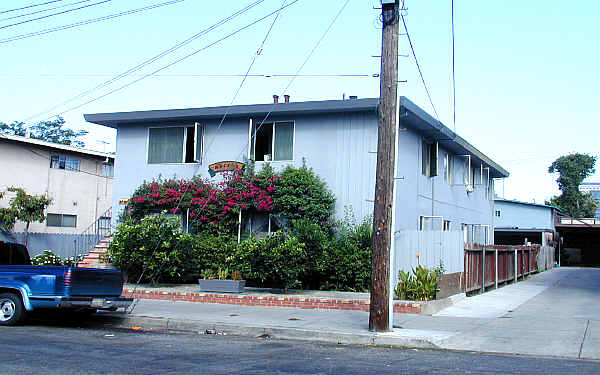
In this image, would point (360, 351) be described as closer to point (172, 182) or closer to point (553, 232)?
point (172, 182)

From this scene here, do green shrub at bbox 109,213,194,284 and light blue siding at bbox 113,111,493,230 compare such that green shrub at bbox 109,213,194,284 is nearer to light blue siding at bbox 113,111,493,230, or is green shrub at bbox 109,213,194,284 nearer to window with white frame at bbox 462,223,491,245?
light blue siding at bbox 113,111,493,230

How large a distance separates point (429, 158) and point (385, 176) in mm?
10903

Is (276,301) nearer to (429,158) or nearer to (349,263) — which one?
(349,263)

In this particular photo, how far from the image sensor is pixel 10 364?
7.85m

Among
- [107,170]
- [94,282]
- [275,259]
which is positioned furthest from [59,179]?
[94,282]

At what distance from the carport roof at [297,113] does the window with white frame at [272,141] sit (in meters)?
0.45

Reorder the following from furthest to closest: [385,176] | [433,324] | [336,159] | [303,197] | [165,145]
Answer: [165,145]
[336,159]
[303,197]
[433,324]
[385,176]

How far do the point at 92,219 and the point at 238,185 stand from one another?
14.7 meters

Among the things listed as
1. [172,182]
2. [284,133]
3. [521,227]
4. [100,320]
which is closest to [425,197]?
[284,133]

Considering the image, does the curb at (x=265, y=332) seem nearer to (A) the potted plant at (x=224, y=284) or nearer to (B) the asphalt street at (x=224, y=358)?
(B) the asphalt street at (x=224, y=358)

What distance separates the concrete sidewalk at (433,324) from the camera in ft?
34.7

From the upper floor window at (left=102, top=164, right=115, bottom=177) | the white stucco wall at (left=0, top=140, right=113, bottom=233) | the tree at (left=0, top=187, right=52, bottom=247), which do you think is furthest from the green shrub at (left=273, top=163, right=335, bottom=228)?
the upper floor window at (left=102, top=164, right=115, bottom=177)

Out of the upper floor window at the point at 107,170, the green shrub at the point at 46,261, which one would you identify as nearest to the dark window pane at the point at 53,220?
the upper floor window at the point at 107,170

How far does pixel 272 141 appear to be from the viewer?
19.8m
